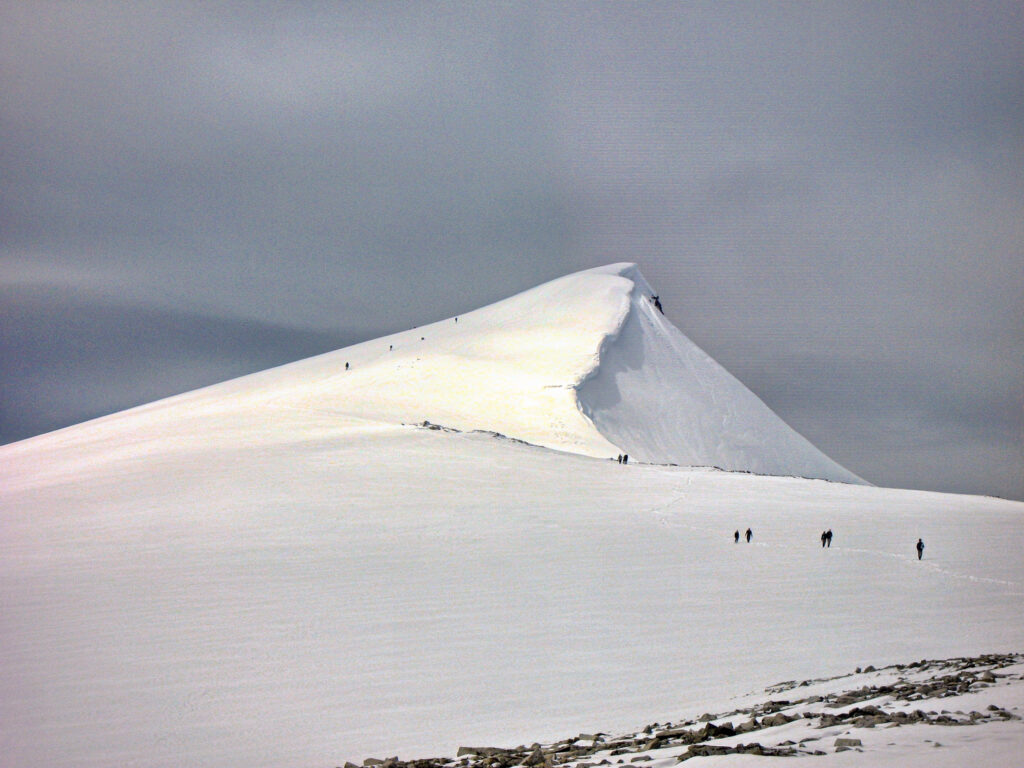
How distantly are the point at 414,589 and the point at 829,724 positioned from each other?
12.6m

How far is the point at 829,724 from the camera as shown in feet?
30.8

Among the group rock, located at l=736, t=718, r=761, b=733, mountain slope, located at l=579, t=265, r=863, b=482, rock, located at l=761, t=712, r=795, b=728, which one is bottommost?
rock, located at l=736, t=718, r=761, b=733

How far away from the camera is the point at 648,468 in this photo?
130 ft

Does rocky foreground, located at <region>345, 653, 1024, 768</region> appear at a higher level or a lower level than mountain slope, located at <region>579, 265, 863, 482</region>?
lower

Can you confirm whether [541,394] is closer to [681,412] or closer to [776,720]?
[681,412]

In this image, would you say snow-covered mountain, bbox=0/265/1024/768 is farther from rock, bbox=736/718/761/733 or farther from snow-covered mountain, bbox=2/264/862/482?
snow-covered mountain, bbox=2/264/862/482

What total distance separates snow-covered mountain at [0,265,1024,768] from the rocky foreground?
871mm

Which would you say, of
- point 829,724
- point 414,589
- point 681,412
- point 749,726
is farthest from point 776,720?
point 681,412

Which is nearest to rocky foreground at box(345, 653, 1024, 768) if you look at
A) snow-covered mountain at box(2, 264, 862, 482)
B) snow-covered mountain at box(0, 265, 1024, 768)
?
snow-covered mountain at box(0, 265, 1024, 768)

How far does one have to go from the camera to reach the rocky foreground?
8.33 metres

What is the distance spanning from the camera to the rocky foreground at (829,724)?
8328 millimetres

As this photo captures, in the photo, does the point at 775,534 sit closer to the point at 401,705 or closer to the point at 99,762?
the point at 401,705

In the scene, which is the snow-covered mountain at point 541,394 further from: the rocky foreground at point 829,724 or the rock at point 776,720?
→ the rock at point 776,720

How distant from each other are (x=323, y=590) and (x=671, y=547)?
10016 millimetres
